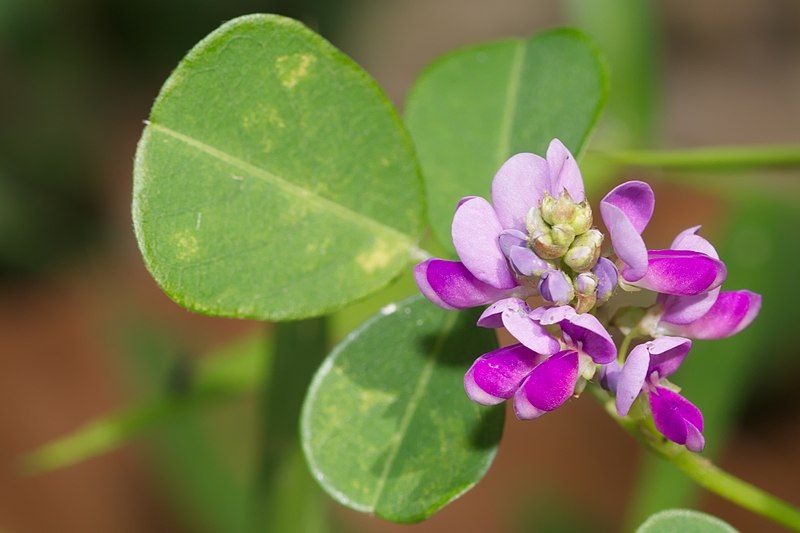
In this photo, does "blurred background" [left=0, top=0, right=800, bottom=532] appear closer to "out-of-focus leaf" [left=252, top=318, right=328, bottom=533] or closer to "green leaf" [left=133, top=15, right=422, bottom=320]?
"out-of-focus leaf" [left=252, top=318, right=328, bottom=533]

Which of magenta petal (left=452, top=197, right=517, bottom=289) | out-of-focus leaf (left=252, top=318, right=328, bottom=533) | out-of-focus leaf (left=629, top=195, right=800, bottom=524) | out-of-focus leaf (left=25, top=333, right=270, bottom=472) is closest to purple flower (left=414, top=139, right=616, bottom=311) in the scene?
magenta petal (left=452, top=197, right=517, bottom=289)

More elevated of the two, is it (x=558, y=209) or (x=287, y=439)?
(x=558, y=209)

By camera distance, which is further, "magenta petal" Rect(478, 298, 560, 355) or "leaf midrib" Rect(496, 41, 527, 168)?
"leaf midrib" Rect(496, 41, 527, 168)

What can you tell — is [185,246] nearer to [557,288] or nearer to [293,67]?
[293,67]

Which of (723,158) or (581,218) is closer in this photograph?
(581,218)

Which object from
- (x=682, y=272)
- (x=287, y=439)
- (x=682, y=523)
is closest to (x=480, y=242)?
(x=682, y=272)

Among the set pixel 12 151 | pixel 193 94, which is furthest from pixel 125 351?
pixel 193 94
